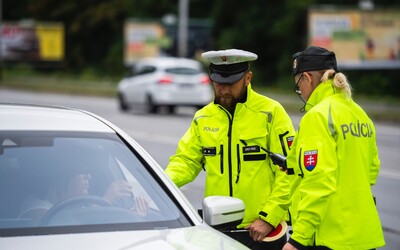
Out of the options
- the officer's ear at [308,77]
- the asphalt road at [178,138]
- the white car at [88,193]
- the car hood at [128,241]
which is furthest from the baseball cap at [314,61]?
the asphalt road at [178,138]

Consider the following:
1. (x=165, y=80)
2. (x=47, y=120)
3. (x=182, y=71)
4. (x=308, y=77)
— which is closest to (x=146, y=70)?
(x=165, y=80)

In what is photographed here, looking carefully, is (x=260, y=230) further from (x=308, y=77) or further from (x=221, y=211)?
(x=308, y=77)

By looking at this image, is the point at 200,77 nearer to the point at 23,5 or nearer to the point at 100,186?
the point at 100,186

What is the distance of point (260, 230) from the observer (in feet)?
17.2

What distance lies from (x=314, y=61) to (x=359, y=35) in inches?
1462

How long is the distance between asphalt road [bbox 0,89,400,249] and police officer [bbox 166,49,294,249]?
4.60m

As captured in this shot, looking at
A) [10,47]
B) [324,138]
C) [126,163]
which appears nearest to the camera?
[324,138]

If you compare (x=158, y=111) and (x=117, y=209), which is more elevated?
(x=117, y=209)

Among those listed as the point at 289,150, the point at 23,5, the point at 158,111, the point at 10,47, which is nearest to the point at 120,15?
the point at 10,47

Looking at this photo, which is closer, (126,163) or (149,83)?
(126,163)

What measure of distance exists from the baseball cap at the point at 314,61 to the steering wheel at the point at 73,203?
109 centimetres

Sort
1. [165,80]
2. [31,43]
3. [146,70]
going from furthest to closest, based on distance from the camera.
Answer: [31,43]
[146,70]
[165,80]

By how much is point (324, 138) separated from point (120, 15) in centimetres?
6650

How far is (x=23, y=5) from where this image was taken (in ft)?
269
